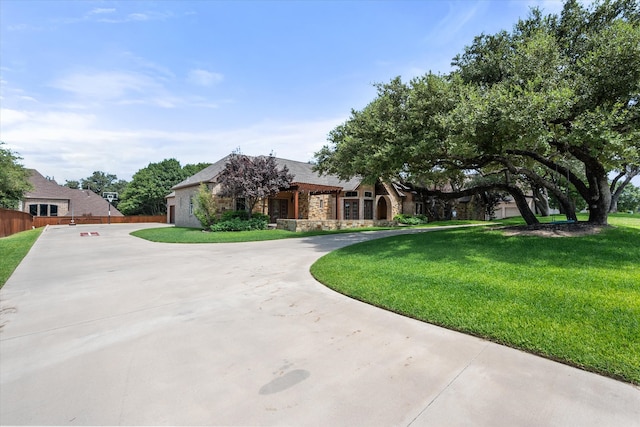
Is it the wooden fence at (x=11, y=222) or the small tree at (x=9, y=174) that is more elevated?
the small tree at (x=9, y=174)

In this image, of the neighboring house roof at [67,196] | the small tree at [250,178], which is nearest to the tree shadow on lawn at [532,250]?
the small tree at [250,178]

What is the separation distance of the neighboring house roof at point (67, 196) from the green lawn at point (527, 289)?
1697 inches

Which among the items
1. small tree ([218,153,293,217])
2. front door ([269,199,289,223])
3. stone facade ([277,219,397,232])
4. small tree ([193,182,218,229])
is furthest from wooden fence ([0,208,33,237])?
stone facade ([277,219,397,232])

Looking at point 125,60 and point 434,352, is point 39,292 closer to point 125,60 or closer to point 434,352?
point 434,352

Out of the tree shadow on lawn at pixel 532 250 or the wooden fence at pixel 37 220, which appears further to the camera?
the wooden fence at pixel 37 220

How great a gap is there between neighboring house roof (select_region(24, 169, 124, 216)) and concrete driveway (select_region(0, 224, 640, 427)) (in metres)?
41.3

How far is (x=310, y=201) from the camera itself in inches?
919

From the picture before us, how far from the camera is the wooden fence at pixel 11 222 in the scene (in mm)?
18266

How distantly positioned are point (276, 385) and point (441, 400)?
1.48m

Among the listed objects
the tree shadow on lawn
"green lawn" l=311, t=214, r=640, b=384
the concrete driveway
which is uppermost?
the tree shadow on lawn

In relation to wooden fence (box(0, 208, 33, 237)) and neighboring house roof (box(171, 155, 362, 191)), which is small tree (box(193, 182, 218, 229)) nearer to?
neighboring house roof (box(171, 155, 362, 191))

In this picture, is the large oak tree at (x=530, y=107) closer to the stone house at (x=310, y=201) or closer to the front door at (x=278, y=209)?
the stone house at (x=310, y=201)

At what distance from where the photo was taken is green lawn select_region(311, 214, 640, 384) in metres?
3.52

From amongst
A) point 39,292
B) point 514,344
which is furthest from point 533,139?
point 39,292
